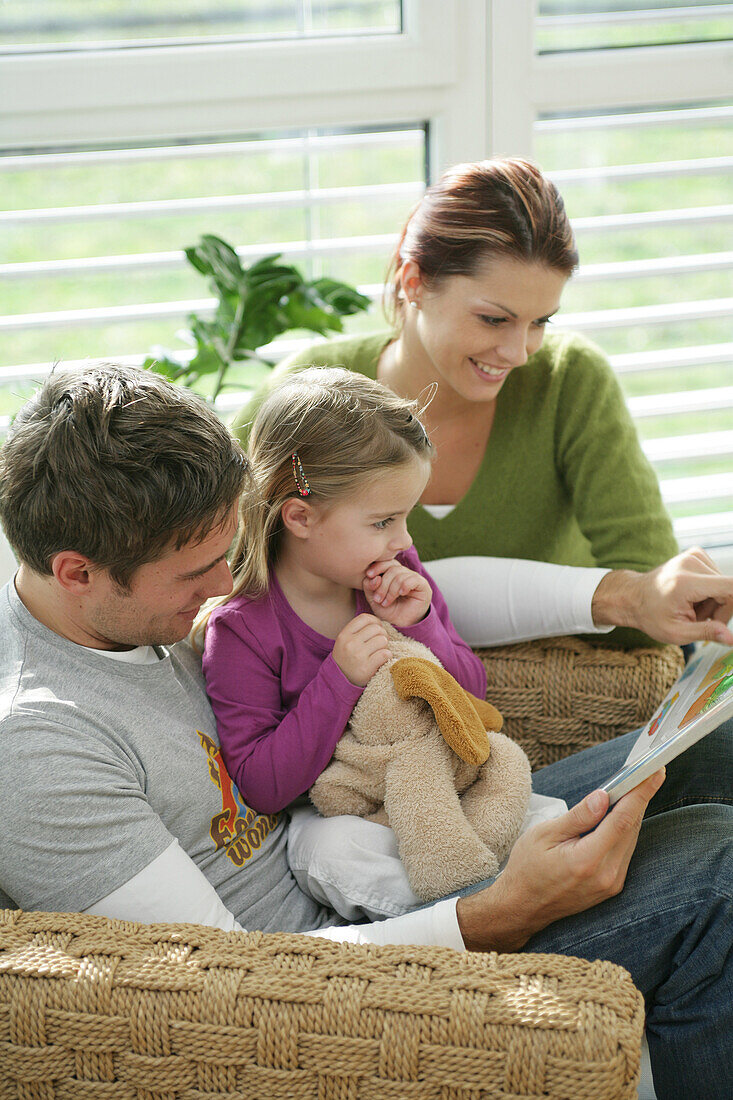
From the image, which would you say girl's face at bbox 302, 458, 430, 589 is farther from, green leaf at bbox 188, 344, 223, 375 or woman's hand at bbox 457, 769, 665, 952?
green leaf at bbox 188, 344, 223, 375

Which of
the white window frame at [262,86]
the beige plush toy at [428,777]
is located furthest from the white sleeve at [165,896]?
the white window frame at [262,86]

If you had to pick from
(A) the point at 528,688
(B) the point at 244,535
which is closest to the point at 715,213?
(A) the point at 528,688

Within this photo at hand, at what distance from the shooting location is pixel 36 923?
87cm

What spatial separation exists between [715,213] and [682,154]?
0.14 meters

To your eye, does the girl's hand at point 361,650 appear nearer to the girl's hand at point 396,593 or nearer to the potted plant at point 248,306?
the girl's hand at point 396,593

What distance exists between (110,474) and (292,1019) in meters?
0.49

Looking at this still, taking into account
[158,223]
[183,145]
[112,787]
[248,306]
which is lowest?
[112,787]

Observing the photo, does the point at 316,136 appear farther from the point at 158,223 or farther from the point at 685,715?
the point at 685,715

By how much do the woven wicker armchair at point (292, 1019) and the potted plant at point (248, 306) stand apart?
3.56 feet

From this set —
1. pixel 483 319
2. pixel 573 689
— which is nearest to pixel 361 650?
pixel 573 689

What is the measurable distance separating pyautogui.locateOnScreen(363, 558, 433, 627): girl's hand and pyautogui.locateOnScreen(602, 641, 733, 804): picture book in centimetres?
30

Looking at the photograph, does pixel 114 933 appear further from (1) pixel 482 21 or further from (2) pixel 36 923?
(1) pixel 482 21

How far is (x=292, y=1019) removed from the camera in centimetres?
80

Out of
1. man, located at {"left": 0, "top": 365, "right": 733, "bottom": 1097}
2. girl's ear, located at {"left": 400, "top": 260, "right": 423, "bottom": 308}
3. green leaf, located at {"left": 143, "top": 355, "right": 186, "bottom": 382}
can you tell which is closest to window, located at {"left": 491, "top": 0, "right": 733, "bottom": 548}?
girl's ear, located at {"left": 400, "top": 260, "right": 423, "bottom": 308}
